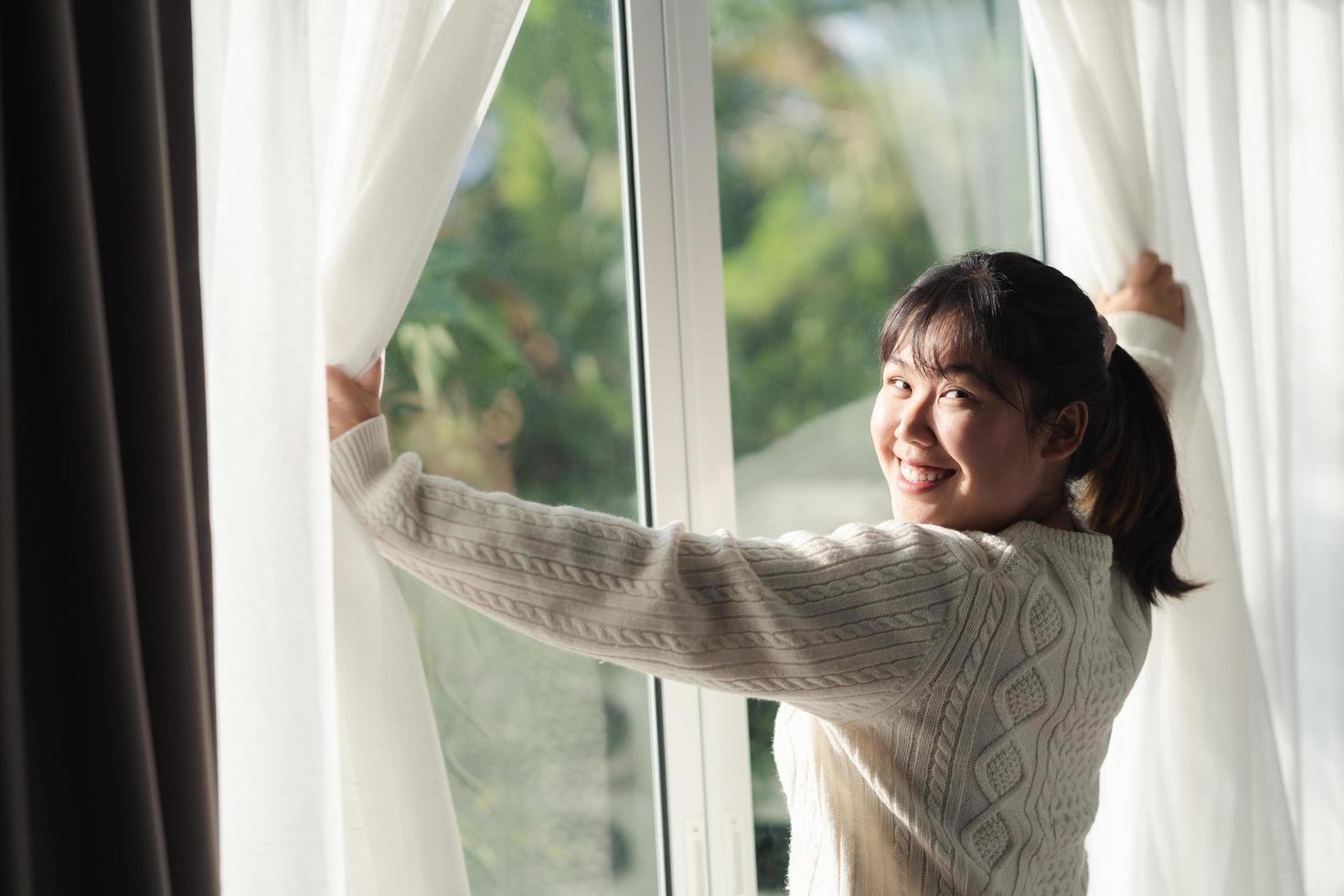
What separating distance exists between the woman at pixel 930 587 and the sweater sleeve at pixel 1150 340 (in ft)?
0.91

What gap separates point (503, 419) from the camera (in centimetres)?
146

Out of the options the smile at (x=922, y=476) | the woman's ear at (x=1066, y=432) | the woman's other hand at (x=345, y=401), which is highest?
the woman's other hand at (x=345, y=401)

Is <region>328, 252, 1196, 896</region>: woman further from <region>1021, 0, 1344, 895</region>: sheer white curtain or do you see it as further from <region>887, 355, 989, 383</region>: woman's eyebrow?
<region>1021, 0, 1344, 895</region>: sheer white curtain

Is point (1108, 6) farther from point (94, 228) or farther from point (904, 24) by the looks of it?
point (94, 228)

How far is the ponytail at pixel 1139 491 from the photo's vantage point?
1.39m

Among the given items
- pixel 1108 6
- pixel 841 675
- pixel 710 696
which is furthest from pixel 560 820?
pixel 1108 6

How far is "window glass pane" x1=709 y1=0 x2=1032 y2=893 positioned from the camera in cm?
165

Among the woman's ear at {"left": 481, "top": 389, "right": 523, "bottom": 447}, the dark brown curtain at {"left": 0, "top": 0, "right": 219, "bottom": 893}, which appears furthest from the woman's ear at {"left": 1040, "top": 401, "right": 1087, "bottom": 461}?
the dark brown curtain at {"left": 0, "top": 0, "right": 219, "bottom": 893}

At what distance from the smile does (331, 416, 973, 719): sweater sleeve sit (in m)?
0.16

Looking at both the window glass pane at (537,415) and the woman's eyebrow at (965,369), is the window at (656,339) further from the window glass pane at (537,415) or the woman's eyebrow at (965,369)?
the woman's eyebrow at (965,369)

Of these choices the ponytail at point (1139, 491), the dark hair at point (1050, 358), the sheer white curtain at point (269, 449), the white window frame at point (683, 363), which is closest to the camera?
the sheer white curtain at point (269, 449)

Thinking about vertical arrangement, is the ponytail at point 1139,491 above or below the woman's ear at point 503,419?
below

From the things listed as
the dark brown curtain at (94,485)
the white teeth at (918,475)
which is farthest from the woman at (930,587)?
the dark brown curtain at (94,485)

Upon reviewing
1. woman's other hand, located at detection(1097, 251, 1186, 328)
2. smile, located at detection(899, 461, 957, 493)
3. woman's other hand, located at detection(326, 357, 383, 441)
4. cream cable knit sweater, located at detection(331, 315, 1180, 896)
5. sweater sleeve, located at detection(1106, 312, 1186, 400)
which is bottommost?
cream cable knit sweater, located at detection(331, 315, 1180, 896)
